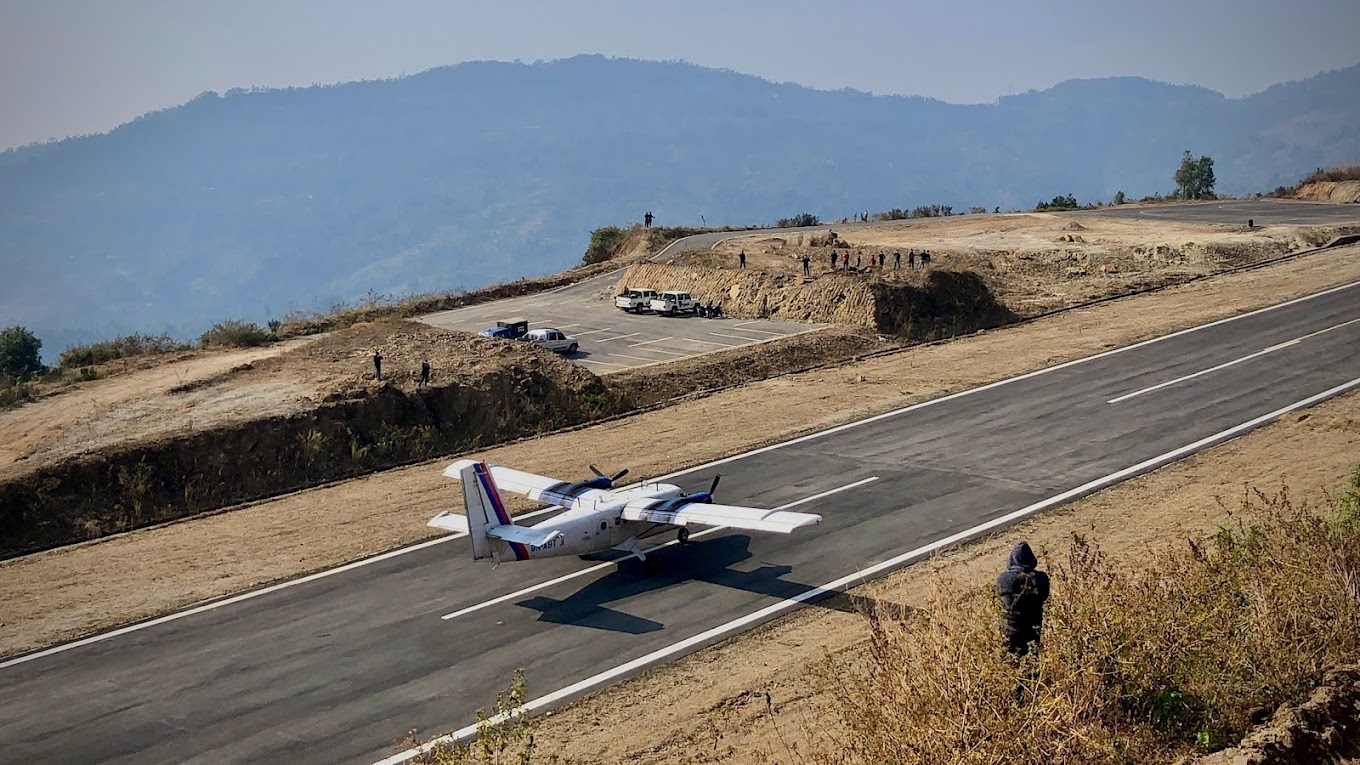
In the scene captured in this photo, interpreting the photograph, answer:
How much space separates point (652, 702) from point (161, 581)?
52.6ft

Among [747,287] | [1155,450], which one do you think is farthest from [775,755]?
[747,287]

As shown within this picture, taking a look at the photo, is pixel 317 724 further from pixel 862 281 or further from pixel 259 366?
pixel 862 281

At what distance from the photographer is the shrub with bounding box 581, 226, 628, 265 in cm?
9381

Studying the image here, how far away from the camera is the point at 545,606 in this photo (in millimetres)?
26172

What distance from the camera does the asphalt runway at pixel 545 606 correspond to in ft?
70.3

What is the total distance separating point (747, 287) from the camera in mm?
64875

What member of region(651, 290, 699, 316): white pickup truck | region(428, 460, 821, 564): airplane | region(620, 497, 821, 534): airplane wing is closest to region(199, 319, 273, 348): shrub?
region(651, 290, 699, 316): white pickup truck

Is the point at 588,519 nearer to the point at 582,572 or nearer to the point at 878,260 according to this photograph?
the point at 582,572

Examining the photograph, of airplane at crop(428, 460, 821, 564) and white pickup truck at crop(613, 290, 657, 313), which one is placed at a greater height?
white pickup truck at crop(613, 290, 657, 313)

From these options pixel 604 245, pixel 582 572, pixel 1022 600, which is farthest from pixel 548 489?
pixel 604 245

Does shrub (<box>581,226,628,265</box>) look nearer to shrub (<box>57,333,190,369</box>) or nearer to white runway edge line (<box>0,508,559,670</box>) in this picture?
shrub (<box>57,333,190,369</box>)

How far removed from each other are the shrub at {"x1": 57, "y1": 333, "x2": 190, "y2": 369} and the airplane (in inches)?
1278

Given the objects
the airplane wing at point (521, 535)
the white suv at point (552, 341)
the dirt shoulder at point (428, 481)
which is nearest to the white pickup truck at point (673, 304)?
the white suv at point (552, 341)

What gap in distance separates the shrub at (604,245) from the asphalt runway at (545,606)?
55.8 meters
